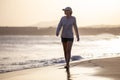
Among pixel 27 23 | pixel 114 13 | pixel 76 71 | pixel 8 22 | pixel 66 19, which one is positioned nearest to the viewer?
pixel 76 71

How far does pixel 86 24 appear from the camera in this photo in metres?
12.7

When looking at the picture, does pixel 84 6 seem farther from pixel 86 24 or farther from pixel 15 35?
pixel 15 35

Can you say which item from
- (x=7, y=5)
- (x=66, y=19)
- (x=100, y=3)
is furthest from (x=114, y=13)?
(x=66, y=19)

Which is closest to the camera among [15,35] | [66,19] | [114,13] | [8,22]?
[66,19]

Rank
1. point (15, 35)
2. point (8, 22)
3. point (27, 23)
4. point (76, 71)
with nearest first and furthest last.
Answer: point (76, 71) < point (8, 22) < point (27, 23) < point (15, 35)

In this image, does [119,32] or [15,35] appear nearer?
[119,32]

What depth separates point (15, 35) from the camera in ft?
78.4

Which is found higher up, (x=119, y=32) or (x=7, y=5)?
(x=7, y=5)

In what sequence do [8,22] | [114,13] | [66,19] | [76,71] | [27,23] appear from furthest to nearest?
[27,23], [8,22], [114,13], [66,19], [76,71]

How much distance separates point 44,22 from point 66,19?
9.93 meters

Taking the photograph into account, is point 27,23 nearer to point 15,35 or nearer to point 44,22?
point 44,22

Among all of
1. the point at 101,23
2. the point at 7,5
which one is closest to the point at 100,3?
the point at 101,23

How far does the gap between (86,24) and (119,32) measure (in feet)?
6.83

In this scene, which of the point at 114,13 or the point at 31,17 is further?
the point at 31,17
